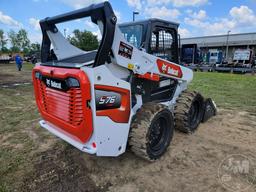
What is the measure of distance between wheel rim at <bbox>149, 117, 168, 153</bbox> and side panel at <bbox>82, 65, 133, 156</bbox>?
582 mm

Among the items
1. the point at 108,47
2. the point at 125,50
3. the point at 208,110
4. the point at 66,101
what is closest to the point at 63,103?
the point at 66,101

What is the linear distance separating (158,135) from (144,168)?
0.64 m

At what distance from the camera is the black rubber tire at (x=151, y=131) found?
281 centimetres

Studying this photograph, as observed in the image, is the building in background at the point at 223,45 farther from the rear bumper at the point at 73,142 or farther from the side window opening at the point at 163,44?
the rear bumper at the point at 73,142

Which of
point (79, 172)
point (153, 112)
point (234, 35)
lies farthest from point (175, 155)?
point (234, 35)

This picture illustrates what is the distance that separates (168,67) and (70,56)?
66.1 inches

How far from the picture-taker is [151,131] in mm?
3066

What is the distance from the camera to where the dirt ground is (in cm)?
257

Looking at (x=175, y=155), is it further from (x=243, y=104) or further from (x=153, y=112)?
(x=243, y=104)

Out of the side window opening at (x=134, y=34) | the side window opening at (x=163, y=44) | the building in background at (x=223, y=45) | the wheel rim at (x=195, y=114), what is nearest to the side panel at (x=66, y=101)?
the side window opening at (x=134, y=34)

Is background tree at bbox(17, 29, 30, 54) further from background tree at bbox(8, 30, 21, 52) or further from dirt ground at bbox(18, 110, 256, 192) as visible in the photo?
dirt ground at bbox(18, 110, 256, 192)

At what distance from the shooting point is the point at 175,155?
330 cm

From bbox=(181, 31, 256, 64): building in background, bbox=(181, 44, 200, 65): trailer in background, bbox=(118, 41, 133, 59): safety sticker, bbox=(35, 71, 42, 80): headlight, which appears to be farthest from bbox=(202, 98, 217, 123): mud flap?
bbox=(181, 31, 256, 64): building in background

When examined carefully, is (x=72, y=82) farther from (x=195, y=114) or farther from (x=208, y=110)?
(x=208, y=110)
